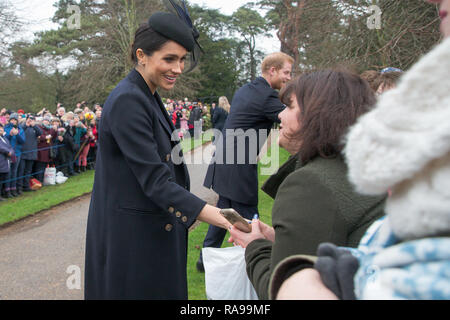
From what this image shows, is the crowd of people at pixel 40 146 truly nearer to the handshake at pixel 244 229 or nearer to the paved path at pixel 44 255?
the paved path at pixel 44 255

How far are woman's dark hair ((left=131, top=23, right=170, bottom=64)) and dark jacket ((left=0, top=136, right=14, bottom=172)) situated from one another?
24.3 feet

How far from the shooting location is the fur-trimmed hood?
1.94 ft

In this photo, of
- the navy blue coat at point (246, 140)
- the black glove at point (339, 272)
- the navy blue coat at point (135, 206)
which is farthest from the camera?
the navy blue coat at point (246, 140)

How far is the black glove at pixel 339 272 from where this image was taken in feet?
2.56

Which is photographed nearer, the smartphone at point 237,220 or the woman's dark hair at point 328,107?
the woman's dark hair at point 328,107

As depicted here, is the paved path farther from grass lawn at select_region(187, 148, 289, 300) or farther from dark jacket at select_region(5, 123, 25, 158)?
dark jacket at select_region(5, 123, 25, 158)

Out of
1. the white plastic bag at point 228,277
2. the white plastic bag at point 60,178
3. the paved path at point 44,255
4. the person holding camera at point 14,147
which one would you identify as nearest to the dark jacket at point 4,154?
the person holding camera at point 14,147

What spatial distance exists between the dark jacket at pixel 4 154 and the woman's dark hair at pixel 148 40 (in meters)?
7.39

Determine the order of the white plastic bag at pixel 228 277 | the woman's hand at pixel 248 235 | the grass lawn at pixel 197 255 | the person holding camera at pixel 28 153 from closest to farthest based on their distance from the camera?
the woman's hand at pixel 248 235, the white plastic bag at pixel 228 277, the grass lawn at pixel 197 255, the person holding camera at pixel 28 153

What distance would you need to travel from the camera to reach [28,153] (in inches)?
376

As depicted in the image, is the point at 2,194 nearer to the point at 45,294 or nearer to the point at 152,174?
the point at 45,294

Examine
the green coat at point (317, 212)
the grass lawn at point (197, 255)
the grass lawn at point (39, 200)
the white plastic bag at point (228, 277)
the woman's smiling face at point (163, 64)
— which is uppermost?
the woman's smiling face at point (163, 64)

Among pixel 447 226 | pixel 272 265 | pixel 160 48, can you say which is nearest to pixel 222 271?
pixel 272 265

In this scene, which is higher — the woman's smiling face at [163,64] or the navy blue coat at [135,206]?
the woman's smiling face at [163,64]
